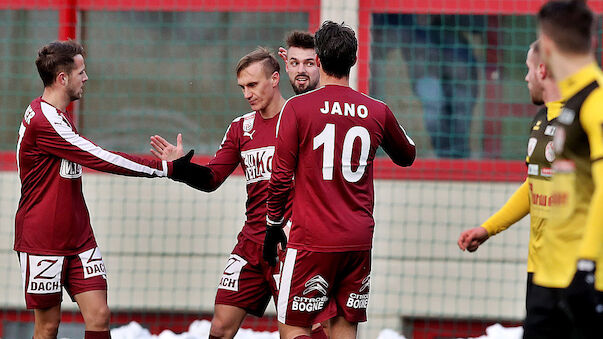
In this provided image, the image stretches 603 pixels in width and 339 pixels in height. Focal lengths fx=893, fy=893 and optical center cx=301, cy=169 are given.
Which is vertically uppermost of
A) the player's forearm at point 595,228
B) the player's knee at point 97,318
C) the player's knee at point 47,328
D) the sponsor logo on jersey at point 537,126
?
the sponsor logo on jersey at point 537,126

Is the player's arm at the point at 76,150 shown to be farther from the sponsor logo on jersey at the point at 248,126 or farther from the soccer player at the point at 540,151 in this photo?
the soccer player at the point at 540,151

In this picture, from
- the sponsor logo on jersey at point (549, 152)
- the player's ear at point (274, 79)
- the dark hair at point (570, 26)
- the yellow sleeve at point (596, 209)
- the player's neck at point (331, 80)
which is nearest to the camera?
the yellow sleeve at point (596, 209)

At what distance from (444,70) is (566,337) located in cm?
392

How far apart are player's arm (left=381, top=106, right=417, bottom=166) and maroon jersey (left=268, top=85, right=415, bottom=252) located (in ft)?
0.35

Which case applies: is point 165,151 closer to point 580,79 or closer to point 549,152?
point 549,152

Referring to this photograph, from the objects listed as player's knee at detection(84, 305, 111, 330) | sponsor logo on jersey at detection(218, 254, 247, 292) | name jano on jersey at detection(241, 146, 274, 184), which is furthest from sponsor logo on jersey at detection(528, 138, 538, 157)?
player's knee at detection(84, 305, 111, 330)

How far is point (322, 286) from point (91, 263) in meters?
1.57

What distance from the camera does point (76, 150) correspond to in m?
5.16

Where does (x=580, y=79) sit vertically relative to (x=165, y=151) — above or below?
above

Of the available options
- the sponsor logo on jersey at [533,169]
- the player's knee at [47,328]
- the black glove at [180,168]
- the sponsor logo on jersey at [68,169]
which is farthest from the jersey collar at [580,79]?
the player's knee at [47,328]

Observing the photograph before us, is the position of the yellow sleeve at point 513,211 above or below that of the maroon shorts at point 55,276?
above

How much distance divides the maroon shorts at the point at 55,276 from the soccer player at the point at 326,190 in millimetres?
1306

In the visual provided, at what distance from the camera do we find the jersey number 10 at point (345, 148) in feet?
14.5

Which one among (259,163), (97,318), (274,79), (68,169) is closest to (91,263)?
(97,318)
